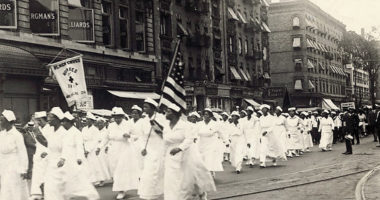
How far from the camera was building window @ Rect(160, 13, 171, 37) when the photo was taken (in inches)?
1481

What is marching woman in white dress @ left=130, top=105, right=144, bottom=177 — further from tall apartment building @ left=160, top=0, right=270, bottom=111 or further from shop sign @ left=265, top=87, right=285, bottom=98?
shop sign @ left=265, top=87, right=285, bottom=98

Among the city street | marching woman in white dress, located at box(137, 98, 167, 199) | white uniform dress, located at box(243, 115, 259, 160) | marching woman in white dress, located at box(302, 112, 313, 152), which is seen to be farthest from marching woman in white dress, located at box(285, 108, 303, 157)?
marching woman in white dress, located at box(137, 98, 167, 199)

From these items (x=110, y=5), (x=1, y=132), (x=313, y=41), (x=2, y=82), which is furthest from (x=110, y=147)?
(x=313, y=41)

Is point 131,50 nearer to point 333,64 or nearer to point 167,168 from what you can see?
point 167,168

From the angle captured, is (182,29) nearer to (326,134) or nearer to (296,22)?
(326,134)

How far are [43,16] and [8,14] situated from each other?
1.41m

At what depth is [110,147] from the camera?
50.3 ft

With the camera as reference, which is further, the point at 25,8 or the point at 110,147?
the point at 25,8

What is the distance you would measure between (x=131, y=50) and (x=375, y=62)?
1883 inches

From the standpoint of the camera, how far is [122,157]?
44.8 feet

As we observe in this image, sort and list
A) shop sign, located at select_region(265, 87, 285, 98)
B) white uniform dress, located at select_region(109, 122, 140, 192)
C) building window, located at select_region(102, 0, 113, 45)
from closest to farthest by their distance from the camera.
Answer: white uniform dress, located at select_region(109, 122, 140, 192) < building window, located at select_region(102, 0, 113, 45) < shop sign, located at select_region(265, 87, 285, 98)

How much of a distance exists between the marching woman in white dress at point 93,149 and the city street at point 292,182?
43 centimetres

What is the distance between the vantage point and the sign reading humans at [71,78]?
20.9 meters

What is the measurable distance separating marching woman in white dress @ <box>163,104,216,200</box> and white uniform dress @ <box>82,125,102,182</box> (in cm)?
517
